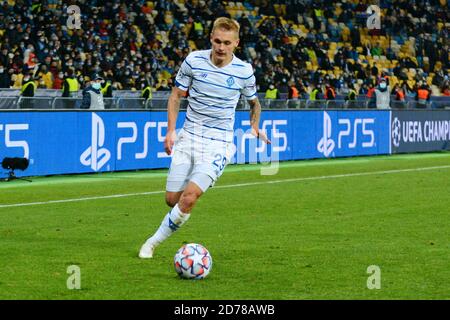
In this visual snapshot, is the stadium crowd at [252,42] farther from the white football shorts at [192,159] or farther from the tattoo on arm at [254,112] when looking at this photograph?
the white football shorts at [192,159]

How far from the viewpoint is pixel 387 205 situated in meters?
16.1

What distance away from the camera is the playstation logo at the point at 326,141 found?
93.6 feet

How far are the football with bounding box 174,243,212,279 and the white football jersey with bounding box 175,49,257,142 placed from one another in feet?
4.64

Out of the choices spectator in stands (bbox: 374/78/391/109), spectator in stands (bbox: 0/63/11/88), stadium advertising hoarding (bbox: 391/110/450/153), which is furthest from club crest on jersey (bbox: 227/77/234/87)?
stadium advertising hoarding (bbox: 391/110/450/153)

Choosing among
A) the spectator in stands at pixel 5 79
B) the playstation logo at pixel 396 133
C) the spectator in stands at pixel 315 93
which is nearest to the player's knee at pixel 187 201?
the spectator in stands at pixel 5 79

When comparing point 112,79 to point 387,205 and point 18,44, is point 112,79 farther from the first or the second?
point 387,205

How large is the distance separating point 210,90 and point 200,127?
37cm

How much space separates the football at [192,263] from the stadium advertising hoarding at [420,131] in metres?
22.7

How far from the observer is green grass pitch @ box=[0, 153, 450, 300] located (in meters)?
8.71

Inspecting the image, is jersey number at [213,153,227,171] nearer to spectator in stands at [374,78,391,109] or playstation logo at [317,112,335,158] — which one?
playstation logo at [317,112,335,158]

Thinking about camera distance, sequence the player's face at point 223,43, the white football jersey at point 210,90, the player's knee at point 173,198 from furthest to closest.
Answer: the player's knee at point 173,198, the white football jersey at point 210,90, the player's face at point 223,43

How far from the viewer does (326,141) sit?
94.1 ft

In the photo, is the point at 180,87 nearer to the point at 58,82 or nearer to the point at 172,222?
the point at 172,222

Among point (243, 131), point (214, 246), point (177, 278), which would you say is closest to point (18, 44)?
point (243, 131)
